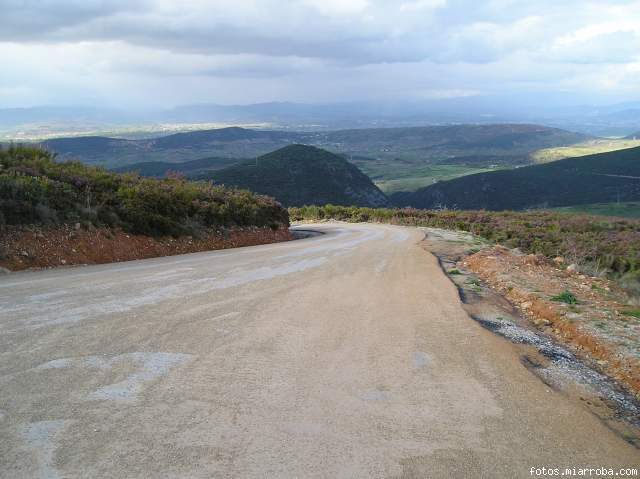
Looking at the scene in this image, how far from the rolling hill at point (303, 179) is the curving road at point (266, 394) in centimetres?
6707

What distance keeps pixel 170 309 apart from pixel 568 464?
508 centimetres

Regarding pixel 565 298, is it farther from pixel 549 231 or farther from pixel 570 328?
pixel 549 231

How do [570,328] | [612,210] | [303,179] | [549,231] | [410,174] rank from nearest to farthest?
[570,328]
[549,231]
[612,210]
[303,179]
[410,174]

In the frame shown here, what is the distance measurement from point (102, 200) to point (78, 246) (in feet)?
9.78

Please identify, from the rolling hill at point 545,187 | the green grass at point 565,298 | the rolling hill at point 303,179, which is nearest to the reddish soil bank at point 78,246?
the green grass at point 565,298

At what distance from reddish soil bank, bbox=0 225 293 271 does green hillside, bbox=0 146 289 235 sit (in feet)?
1.23

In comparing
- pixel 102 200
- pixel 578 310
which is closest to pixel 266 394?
pixel 578 310

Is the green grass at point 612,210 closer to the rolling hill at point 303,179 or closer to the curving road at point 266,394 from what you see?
the rolling hill at point 303,179

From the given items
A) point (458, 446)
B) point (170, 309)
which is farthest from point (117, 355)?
point (458, 446)

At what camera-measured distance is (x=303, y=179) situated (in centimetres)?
8794

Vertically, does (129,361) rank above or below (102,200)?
below

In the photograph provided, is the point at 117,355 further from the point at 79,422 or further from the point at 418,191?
the point at 418,191

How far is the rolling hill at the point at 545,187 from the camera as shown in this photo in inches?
3354

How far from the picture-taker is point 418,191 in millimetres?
108812
